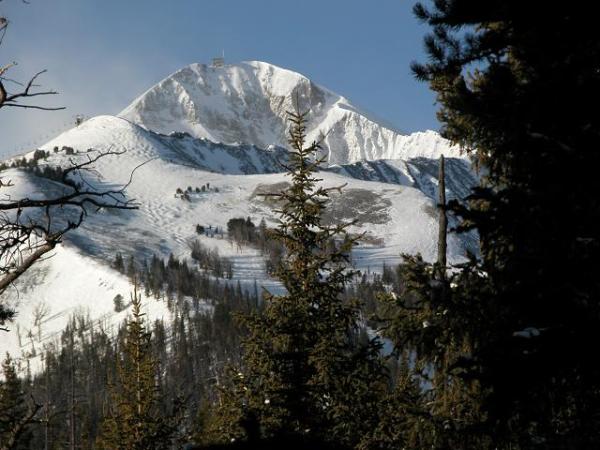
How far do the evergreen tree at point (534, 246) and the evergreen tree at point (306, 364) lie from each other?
651 cm

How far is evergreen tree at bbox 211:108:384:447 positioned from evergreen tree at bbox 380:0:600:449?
6.51m

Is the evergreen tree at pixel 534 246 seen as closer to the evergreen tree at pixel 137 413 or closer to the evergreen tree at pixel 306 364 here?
the evergreen tree at pixel 306 364

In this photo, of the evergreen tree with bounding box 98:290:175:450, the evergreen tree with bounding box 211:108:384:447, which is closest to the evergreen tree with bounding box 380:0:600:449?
A: the evergreen tree with bounding box 211:108:384:447

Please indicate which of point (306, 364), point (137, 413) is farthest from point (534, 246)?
point (137, 413)

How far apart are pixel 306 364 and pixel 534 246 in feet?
31.1

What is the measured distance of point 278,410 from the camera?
14539 millimetres

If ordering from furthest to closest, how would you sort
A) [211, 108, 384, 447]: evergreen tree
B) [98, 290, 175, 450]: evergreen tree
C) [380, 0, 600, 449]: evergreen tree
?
[98, 290, 175, 450]: evergreen tree → [211, 108, 384, 447]: evergreen tree → [380, 0, 600, 449]: evergreen tree

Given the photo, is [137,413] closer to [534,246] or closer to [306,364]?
[306,364]

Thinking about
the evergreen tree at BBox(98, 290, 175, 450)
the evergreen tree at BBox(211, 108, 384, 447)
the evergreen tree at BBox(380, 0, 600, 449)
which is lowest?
the evergreen tree at BBox(98, 290, 175, 450)

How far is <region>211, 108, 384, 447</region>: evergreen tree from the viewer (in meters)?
14.3

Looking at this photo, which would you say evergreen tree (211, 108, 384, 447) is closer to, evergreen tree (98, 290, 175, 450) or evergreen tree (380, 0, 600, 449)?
evergreen tree (380, 0, 600, 449)

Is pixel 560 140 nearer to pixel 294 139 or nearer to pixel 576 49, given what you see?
pixel 576 49

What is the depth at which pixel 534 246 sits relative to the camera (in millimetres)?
6586

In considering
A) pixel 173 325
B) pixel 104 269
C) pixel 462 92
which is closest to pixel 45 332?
pixel 104 269
